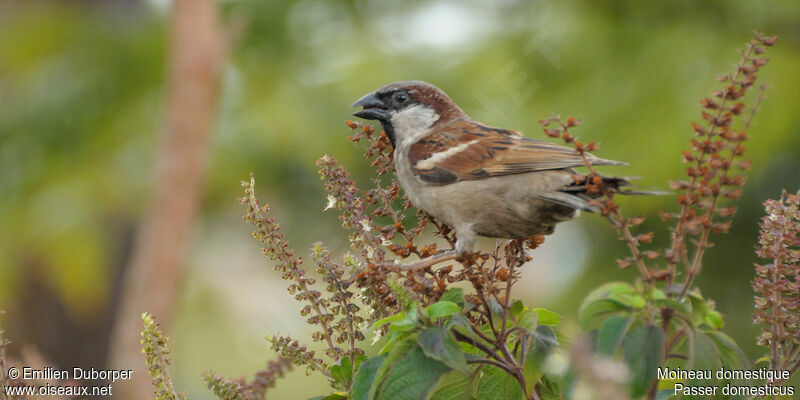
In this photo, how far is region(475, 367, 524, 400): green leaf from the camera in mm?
1675

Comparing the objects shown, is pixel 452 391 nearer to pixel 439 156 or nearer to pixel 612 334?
pixel 612 334

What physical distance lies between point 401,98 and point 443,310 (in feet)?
5.71

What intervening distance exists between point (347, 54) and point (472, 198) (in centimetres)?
747

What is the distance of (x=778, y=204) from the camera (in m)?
1.60

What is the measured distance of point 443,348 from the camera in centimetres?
141

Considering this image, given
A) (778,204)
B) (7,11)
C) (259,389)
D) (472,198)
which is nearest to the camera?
(778,204)

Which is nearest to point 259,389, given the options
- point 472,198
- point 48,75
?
point 472,198

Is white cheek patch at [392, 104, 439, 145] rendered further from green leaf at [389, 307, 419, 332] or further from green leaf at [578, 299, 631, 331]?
green leaf at [578, 299, 631, 331]

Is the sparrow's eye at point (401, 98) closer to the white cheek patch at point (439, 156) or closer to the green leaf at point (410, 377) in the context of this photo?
the white cheek patch at point (439, 156)

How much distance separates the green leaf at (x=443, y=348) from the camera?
1.40m

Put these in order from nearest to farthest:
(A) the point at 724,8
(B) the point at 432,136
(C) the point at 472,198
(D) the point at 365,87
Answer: (C) the point at 472,198
(B) the point at 432,136
(A) the point at 724,8
(D) the point at 365,87

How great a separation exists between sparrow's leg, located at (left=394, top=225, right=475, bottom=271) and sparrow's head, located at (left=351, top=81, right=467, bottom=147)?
646 mm

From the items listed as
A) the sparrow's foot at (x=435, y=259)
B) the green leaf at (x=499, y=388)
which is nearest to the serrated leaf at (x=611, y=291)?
the green leaf at (x=499, y=388)

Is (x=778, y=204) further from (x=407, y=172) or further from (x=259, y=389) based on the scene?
(x=407, y=172)
